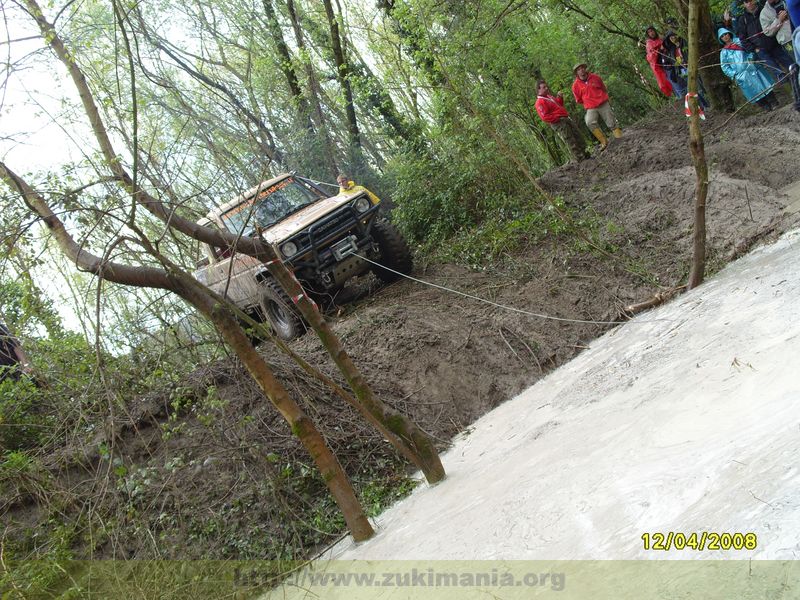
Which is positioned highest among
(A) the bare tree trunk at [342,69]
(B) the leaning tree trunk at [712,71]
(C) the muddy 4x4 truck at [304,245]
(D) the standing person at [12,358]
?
(A) the bare tree trunk at [342,69]

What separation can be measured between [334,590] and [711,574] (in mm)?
2789

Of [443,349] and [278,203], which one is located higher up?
[278,203]

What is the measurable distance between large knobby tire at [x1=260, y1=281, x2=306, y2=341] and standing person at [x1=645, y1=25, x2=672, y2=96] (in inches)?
262

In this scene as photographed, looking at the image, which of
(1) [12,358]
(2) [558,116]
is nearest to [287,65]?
(2) [558,116]

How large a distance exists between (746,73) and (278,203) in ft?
21.8

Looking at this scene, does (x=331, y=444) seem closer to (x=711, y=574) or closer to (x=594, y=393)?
(x=594, y=393)

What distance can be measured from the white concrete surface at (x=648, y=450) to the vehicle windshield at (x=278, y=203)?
411 centimetres

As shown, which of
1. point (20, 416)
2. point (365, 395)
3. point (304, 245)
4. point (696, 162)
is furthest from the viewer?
point (304, 245)

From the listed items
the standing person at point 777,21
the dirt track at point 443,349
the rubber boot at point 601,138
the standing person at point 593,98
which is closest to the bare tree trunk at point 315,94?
the standing person at point 593,98

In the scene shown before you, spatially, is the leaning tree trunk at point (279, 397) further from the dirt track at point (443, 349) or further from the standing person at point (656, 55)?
the standing person at point (656, 55)

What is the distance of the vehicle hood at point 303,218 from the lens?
29.1 ft

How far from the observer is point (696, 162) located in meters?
6.57

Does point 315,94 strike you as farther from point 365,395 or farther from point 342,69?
point 365,395

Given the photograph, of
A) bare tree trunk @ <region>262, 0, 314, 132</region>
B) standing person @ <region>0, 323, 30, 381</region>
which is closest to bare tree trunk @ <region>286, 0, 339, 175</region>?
bare tree trunk @ <region>262, 0, 314, 132</region>
